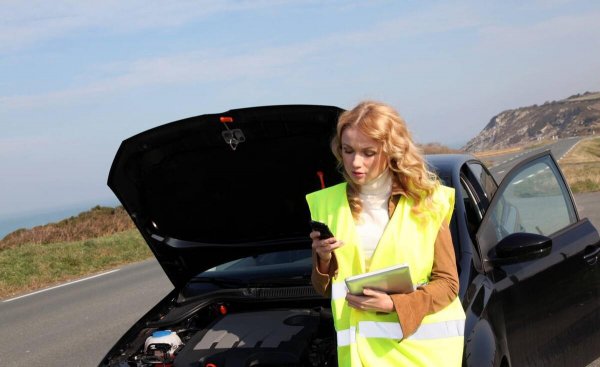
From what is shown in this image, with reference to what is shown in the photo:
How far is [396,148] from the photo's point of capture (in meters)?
2.74

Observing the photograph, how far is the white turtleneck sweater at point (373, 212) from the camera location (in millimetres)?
2789

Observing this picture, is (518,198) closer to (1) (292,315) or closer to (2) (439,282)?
(1) (292,315)

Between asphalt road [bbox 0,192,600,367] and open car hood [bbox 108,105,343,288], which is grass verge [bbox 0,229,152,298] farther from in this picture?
open car hood [bbox 108,105,343,288]

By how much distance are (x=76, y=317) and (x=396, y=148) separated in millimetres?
8109

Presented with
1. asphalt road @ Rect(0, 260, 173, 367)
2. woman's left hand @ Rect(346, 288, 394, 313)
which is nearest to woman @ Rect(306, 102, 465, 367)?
woman's left hand @ Rect(346, 288, 394, 313)

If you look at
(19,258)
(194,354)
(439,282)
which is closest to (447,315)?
(439,282)

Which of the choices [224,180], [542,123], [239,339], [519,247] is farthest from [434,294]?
[542,123]

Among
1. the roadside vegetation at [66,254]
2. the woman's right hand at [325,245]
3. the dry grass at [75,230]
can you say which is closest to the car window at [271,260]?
the woman's right hand at [325,245]

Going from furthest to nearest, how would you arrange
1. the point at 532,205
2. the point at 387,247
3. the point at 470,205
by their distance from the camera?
the point at 532,205
the point at 470,205
the point at 387,247

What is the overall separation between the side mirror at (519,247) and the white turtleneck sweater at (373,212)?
3.99 ft

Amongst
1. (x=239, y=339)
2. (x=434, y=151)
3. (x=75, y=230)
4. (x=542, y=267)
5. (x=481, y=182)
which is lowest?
(x=75, y=230)

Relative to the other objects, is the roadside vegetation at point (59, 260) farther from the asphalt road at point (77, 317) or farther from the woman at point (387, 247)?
the woman at point (387, 247)

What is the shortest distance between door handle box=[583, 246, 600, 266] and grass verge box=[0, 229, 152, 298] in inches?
435

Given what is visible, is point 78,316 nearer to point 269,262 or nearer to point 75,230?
point 269,262
